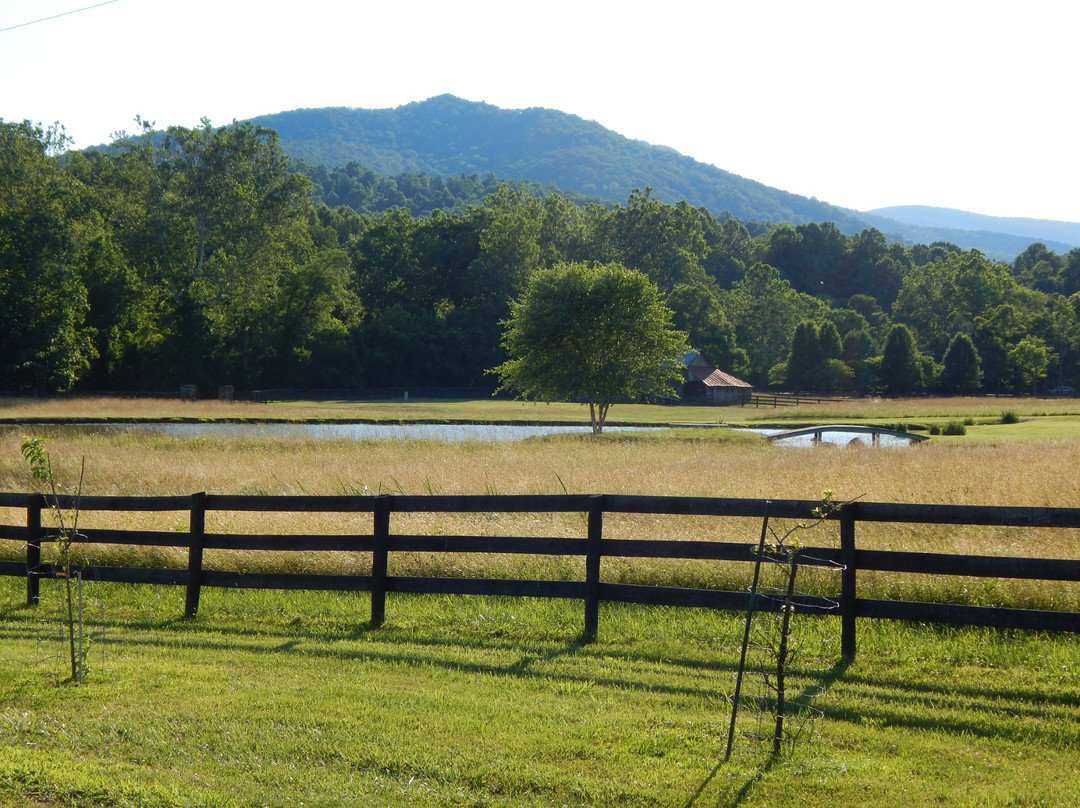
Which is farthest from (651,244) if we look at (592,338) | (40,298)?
(592,338)

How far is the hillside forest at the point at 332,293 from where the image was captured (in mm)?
74375

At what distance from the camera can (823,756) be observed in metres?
5.64

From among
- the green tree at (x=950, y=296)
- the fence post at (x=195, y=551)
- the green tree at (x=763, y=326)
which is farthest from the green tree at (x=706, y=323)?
the fence post at (x=195, y=551)

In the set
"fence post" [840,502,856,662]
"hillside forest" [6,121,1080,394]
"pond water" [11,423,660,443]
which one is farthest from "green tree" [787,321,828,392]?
"fence post" [840,502,856,662]

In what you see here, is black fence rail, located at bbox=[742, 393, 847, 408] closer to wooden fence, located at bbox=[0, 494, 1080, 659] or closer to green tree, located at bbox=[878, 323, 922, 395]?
green tree, located at bbox=[878, 323, 922, 395]

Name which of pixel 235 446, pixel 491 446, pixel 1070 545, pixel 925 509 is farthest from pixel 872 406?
pixel 925 509

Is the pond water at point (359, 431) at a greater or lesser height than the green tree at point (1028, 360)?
lesser

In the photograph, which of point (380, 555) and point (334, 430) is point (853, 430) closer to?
point (334, 430)

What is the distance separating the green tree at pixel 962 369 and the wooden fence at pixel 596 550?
87.9 metres

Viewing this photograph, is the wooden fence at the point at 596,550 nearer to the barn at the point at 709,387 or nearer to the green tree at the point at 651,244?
the barn at the point at 709,387

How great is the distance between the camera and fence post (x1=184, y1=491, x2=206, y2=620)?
396 inches

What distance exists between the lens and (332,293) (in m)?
89.1

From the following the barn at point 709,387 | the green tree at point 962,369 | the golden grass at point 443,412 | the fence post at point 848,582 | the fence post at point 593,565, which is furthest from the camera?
the barn at point 709,387

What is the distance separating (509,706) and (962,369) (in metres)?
93.1
